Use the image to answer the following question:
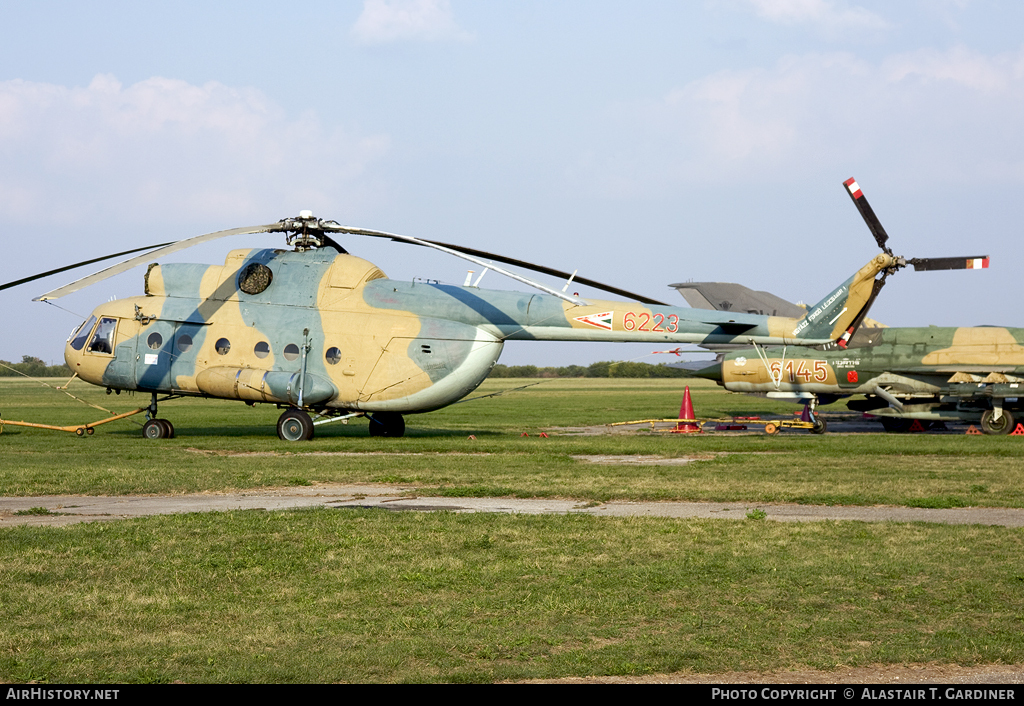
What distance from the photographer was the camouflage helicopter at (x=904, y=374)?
31281 mm

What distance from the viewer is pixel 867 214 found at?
28.0 meters

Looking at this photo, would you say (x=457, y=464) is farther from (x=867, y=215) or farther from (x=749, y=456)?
(x=867, y=215)

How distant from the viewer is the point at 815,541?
10.2m

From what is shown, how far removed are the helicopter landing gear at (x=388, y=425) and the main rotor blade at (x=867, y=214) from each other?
14148 mm

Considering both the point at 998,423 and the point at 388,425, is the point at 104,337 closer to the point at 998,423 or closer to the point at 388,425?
the point at 388,425

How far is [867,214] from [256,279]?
16.9 meters

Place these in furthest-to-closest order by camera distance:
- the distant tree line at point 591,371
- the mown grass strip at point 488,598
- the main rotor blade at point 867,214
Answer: the distant tree line at point 591,371
the main rotor blade at point 867,214
the mown grass strip at point 488,598

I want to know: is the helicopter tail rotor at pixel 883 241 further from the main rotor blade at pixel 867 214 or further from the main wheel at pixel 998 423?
the main wheel at pixel 998 423

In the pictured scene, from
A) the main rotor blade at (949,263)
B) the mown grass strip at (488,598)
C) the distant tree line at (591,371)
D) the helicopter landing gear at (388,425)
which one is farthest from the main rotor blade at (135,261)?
the distant tree line at (591,371)

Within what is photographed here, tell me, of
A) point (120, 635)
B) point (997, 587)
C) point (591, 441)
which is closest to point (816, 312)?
point (591, 441)

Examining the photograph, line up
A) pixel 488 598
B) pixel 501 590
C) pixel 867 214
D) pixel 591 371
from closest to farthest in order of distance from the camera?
pixel 488 598 → pixel 501 590 → pixel 867 214 → pixel 591 371

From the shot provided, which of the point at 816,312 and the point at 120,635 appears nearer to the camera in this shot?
the point at 120,635

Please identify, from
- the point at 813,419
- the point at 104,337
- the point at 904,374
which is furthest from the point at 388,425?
the point at 904,374
